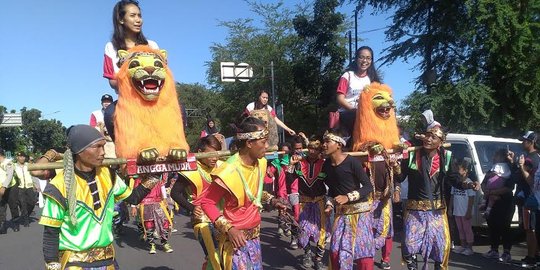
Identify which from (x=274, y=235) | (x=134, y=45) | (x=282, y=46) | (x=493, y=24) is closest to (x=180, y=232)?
(x=274, y=235)

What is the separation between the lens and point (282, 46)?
28547 millimetres

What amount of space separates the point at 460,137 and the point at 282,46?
20655 millimetres

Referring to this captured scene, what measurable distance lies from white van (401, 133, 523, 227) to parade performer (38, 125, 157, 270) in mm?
5973

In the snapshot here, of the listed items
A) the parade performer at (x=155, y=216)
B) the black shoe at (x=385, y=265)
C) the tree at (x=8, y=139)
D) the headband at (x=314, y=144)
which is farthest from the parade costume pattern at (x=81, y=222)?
the tree at (x=8, y=139)

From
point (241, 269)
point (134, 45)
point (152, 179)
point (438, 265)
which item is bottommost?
point (438, 265)

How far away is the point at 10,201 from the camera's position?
12.0 m

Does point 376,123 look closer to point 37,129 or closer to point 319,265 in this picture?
point 319,265

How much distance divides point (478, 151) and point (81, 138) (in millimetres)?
7429

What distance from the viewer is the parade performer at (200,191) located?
4738 mm

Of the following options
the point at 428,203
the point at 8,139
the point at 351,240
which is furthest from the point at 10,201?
the point at 8,139

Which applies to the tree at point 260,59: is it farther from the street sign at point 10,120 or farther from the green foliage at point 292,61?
the street sign at point 10,120

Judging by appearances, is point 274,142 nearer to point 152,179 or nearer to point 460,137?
point 152,179

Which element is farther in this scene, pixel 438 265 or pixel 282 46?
pixel 282 46

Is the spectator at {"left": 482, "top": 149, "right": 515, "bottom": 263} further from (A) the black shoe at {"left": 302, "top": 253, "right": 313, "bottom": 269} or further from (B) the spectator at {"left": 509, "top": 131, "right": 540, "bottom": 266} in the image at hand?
(A) the black shoe at {"left": 302, "top": 253, "right": 313, "bottom": 269}
